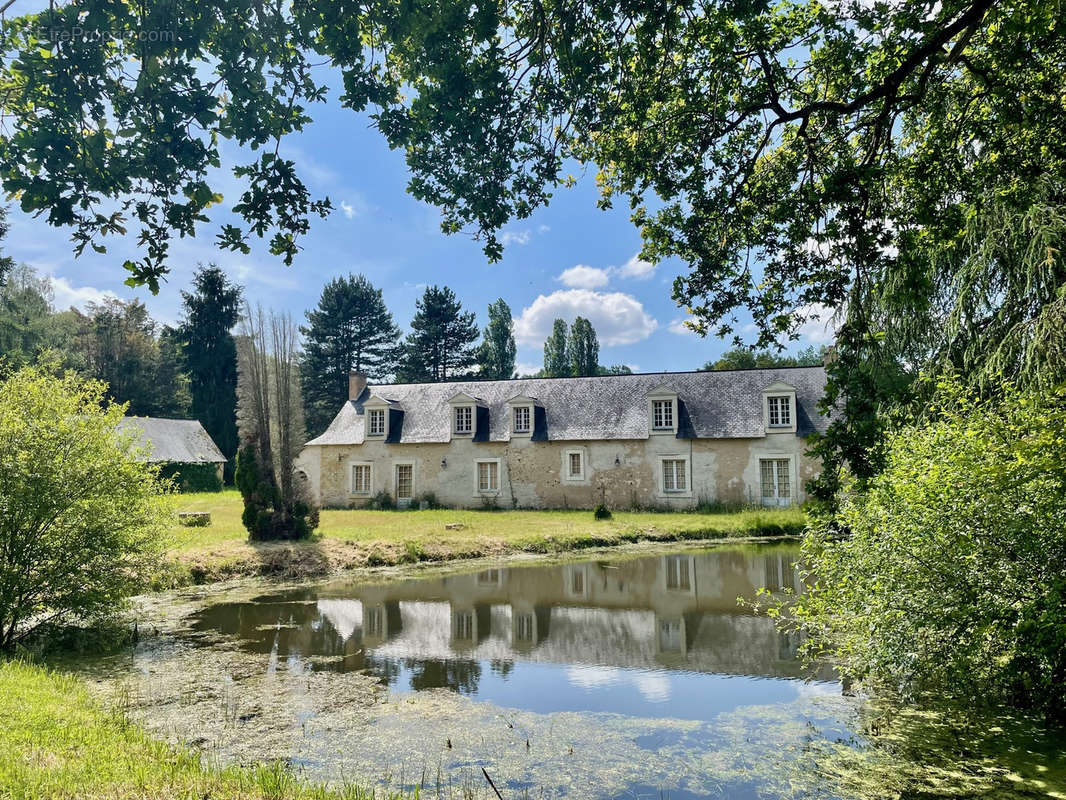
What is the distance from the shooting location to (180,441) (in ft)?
109

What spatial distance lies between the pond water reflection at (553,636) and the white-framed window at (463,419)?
13366 mm

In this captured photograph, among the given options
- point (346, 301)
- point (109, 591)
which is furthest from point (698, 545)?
point (346, 301)

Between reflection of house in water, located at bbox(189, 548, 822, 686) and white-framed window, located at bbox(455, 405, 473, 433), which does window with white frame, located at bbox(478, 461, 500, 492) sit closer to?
white-framed window, located at bbox(455, 405, 473, 433)

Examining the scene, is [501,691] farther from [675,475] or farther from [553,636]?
[675,475]

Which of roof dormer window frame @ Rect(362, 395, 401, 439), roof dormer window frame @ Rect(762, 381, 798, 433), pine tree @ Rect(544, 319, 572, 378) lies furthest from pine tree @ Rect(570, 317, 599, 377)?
roof dormer window frame @ Rect(762, 381, 798, 433)

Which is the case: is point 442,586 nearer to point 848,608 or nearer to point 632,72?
point 848,608

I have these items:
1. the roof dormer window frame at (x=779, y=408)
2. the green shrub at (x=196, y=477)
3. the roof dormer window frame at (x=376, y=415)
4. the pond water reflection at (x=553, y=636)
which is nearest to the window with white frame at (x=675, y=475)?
the roof dormer window frame at (x=779, y=408)

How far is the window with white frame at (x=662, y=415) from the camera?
2453 cm

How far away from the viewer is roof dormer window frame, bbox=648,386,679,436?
963 inches

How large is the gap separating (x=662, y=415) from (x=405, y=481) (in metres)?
10.3

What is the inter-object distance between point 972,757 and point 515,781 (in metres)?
3.19

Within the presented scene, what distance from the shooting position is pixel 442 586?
1219cm

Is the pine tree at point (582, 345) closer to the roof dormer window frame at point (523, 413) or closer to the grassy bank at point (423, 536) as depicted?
the roof dormer window frame at point (523, 413)

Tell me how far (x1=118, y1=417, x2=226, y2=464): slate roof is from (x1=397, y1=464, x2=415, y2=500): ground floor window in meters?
11.2
